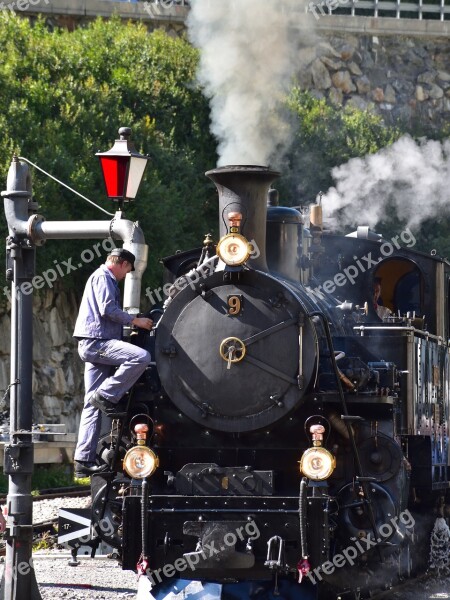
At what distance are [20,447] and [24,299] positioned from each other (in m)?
1.11

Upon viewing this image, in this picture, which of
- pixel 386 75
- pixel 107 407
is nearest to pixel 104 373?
pixel 107 407

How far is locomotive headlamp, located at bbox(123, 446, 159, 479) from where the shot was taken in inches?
371

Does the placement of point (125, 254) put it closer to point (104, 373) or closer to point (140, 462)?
point (104, 373)

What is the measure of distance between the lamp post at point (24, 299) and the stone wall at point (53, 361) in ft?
61.1

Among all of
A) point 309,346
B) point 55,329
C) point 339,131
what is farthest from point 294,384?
point 339,131

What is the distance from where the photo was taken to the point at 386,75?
123 ft

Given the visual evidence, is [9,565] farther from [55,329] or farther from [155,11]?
[155,11]

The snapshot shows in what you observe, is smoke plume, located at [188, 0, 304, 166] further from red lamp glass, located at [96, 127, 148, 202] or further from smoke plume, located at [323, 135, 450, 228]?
red lamp glass, located at [96, 127, 148, 202]

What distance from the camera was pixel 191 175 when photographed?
30.8m

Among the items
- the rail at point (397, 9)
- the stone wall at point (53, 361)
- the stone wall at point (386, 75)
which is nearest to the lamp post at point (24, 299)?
the stone wall at point (53, 361)

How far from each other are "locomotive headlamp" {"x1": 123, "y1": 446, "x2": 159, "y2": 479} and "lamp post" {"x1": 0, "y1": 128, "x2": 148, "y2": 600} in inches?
32.7

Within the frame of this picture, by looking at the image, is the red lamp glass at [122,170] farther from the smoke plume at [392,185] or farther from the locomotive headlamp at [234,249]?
the smoke plume at [392,185]

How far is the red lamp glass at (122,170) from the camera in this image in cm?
999

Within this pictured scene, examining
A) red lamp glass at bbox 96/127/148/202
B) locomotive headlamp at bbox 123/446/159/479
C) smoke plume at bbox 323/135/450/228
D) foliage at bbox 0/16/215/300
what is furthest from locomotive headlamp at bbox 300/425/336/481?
foliage at bbox 0/16/215/300
